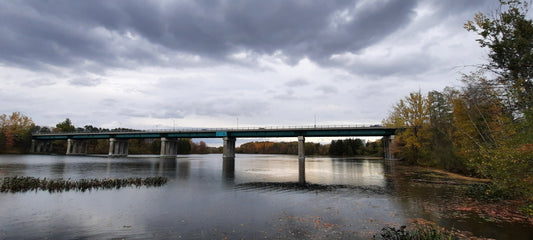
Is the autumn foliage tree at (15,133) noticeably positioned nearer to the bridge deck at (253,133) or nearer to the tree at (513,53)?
the bridge deck at (253,133)


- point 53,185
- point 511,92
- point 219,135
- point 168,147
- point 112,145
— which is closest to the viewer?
point 511,92

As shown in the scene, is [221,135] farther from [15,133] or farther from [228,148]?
[15,133]


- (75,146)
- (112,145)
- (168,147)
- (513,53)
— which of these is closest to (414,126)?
(513,53)

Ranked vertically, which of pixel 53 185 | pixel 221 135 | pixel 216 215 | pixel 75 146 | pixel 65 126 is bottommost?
pixel 216 215

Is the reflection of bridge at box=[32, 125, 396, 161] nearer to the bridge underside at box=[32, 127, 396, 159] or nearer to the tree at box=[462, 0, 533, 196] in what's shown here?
the bridge underside at box=[32, 127, 396, 159]

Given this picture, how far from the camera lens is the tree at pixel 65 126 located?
18404 centimetres

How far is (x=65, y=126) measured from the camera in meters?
186

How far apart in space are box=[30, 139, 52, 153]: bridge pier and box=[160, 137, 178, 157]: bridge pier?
8824 centimetres

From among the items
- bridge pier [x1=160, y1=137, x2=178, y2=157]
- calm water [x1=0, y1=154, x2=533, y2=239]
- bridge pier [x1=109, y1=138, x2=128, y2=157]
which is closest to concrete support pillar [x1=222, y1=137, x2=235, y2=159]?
bridge pier [x1=160, y1=137, x2=178, y2=157]

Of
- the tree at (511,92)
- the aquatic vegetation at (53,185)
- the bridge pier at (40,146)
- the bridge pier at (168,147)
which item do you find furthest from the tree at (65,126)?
the tree at (511,92)

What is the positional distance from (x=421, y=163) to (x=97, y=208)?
70317 millimetres

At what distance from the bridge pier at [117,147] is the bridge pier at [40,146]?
56.5 meters

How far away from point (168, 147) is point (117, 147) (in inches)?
1250

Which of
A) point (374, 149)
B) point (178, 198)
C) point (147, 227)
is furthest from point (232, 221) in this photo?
point (374, 149)
